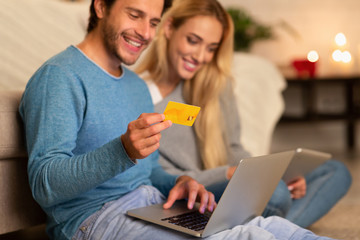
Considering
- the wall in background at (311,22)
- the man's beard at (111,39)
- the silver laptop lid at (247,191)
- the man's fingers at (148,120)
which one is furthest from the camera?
the wall in background at (311,22)

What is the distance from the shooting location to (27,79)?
1.70m

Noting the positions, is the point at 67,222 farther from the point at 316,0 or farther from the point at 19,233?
the point at 316,0

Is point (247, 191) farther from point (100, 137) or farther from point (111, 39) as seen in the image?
point (111, 39)

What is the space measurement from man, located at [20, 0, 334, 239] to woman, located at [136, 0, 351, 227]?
0.30m

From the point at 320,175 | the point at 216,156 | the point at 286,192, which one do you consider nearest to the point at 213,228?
the point at 286,192

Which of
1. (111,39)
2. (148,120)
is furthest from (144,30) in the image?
(148,120)

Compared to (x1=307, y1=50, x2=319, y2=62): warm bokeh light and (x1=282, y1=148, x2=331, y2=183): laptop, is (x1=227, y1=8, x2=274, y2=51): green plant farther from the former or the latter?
(x1=282, y1=148, x2=331, y2=183): laptop

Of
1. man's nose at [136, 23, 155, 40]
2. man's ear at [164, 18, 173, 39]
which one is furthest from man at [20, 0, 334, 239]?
man's ear at [164, 18, 173, 39]

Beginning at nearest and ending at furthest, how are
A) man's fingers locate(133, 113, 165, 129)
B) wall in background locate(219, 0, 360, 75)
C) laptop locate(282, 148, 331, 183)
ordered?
man's fingers locate(133, 113, 165, 129)
laptop locate(282, 148, 331, 183)
wall in background locate(219, 0, 360, 75)

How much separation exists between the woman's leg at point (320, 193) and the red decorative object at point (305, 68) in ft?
5.55

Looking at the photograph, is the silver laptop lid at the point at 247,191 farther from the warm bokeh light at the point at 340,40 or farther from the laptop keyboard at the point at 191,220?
the warm bokeh light at the point at 340,40

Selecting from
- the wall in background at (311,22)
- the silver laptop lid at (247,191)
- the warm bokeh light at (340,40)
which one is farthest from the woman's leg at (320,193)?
the wall in background at (311,22)

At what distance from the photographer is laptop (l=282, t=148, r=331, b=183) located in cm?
139

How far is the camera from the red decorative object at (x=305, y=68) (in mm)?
3334
